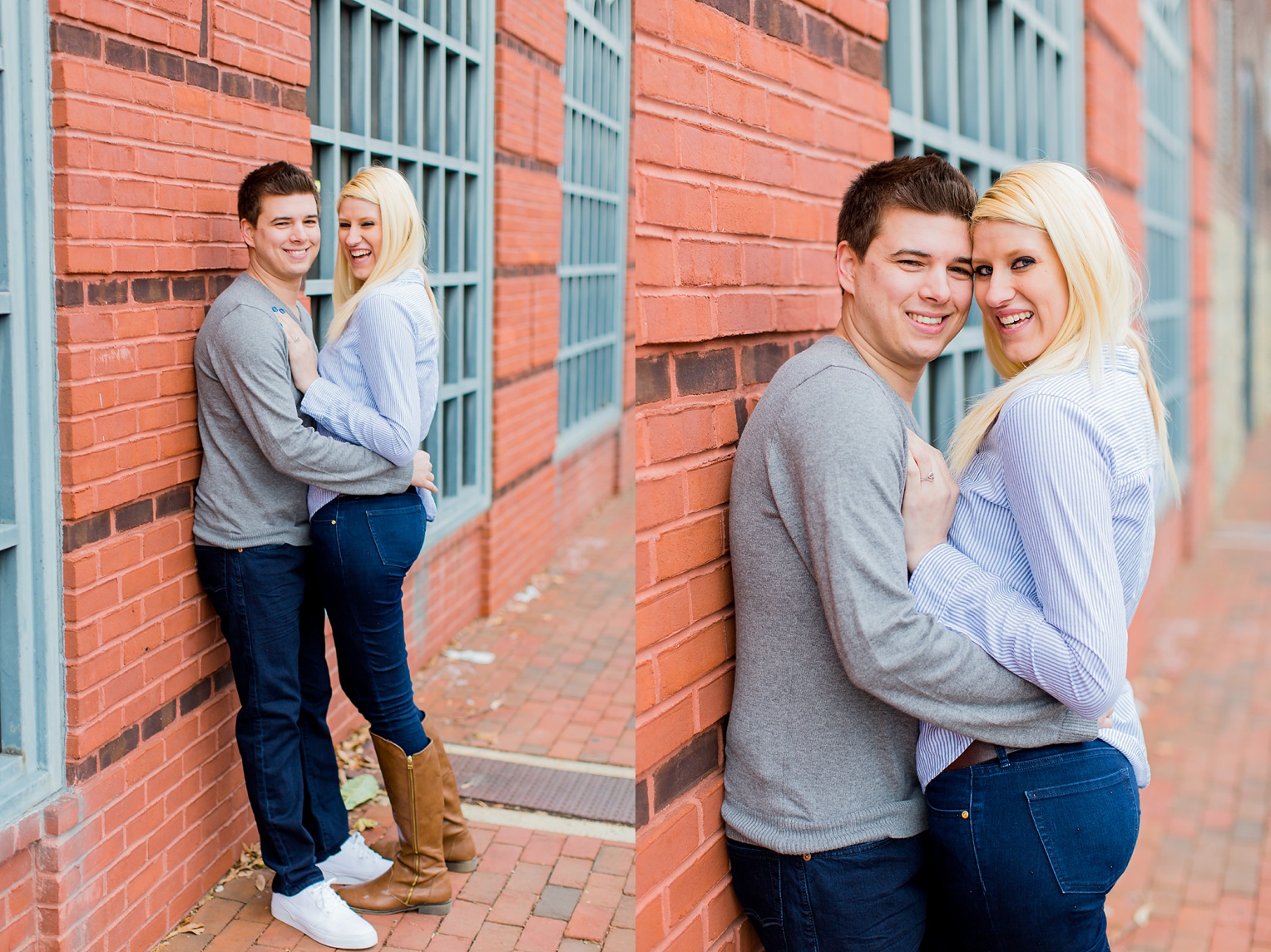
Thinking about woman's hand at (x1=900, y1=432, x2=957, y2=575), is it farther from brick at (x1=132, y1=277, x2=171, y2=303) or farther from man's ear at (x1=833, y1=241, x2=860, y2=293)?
brick at (x1=132, y1=277, x2=171, y2=303)

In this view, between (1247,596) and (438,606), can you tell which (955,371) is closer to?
(438,606)

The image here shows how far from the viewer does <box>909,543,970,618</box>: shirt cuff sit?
192 centimetres

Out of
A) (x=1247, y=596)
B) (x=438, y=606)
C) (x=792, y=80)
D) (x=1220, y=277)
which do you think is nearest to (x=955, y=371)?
(x=792, y=80)

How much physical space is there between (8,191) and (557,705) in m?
2.80

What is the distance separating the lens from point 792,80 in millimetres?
2359

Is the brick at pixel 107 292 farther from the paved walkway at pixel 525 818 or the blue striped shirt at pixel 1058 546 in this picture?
the blue striped shirt at pixel 1058 546

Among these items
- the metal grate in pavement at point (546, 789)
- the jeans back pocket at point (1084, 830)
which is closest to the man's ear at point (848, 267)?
the jeans back pocket at point (1084, 830)

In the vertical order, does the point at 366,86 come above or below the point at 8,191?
above

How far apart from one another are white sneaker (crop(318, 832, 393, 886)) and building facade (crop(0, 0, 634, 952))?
0.94 ft

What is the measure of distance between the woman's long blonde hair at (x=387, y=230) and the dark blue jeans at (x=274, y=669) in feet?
1.99

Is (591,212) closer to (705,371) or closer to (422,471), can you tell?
(422,471)

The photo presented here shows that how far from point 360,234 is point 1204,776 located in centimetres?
425

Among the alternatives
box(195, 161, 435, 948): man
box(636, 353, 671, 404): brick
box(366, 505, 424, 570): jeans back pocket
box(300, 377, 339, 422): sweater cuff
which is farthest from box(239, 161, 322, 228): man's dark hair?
box(636, 353, 671, 404): brick

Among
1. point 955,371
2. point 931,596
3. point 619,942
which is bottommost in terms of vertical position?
point 619,942
